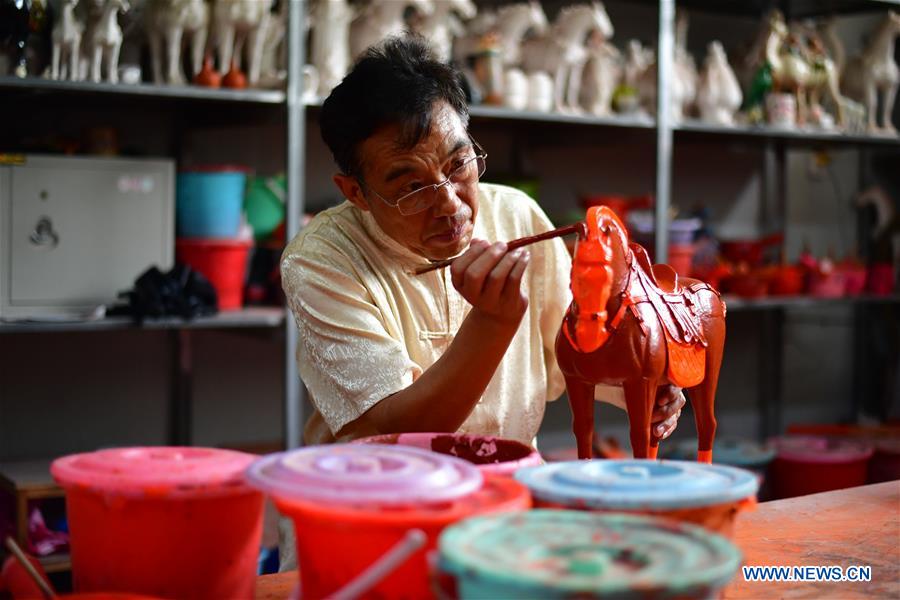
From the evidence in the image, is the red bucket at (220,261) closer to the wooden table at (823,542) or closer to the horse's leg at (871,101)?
the wooden table at (823,542)

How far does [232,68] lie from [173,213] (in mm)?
429

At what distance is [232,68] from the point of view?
2.83 metres

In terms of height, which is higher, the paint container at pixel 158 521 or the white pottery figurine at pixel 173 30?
the white pottery figurine at pixel 173 30

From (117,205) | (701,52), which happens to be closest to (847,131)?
(701,52)

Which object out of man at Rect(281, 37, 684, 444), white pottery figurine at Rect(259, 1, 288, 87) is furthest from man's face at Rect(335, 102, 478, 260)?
white pottery figurine at Rect(259, 1, 288, 87)

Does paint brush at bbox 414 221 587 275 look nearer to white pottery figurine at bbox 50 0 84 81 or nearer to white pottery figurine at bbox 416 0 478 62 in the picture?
white pottery figurine at bbox 50 0 84 81

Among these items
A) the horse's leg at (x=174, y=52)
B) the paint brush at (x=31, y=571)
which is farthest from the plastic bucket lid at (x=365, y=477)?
the horse's leg at (x=174, y=52)

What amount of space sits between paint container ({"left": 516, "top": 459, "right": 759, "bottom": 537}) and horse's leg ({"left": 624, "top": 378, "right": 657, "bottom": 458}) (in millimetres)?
423

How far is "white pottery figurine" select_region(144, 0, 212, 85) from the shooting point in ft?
8.93

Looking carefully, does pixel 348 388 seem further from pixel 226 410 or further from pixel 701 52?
pixel 701 52

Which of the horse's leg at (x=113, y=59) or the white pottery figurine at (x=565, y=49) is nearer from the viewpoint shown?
the horse's leg at (x=113, y=59)

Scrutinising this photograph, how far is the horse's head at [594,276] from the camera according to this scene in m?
1.30

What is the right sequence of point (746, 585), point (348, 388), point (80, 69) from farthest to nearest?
point (80, 69) < point (348, 388) < point (746, 585)

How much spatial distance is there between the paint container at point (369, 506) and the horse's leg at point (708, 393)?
29.7 inches
